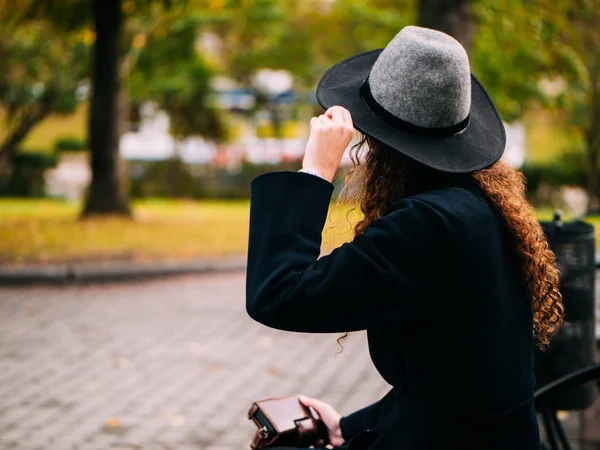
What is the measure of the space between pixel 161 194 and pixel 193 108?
4052 mm

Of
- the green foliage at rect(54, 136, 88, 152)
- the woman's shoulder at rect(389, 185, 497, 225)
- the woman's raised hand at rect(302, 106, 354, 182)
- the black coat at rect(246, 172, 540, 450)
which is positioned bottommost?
the green foliage at rect(54, 136, 88, 152)

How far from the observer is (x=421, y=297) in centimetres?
182

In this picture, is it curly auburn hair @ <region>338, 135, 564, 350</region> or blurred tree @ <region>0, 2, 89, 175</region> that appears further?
blurred tree @ <region>0, 2, 89, 175</region>

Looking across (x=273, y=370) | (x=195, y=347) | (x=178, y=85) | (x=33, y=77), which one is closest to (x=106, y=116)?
(x=33, y=77)

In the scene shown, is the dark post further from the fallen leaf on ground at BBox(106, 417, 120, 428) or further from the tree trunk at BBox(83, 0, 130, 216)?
the tree trunk at BBox(83, 0, 130, 216)

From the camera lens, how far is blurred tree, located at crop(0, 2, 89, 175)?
68.2 ft

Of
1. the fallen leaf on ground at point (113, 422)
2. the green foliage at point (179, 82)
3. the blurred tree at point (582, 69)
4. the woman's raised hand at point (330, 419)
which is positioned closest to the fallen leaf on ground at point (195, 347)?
the fallen leaf on ground at point (113, 422)

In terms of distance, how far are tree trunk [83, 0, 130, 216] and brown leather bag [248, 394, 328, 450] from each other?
1266 centimetres

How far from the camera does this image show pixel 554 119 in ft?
76.7

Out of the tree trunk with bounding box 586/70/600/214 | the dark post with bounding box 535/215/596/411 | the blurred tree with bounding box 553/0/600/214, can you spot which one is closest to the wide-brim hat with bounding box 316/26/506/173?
the dark post with bounding box 535/215/596/411

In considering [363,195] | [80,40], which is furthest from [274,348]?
[80,40]

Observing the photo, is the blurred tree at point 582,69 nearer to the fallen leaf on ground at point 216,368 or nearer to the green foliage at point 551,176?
the green foliage at point 551,176

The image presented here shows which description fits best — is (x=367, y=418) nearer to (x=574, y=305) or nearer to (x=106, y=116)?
(x=574, y=305)

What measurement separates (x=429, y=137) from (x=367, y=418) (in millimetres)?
791
